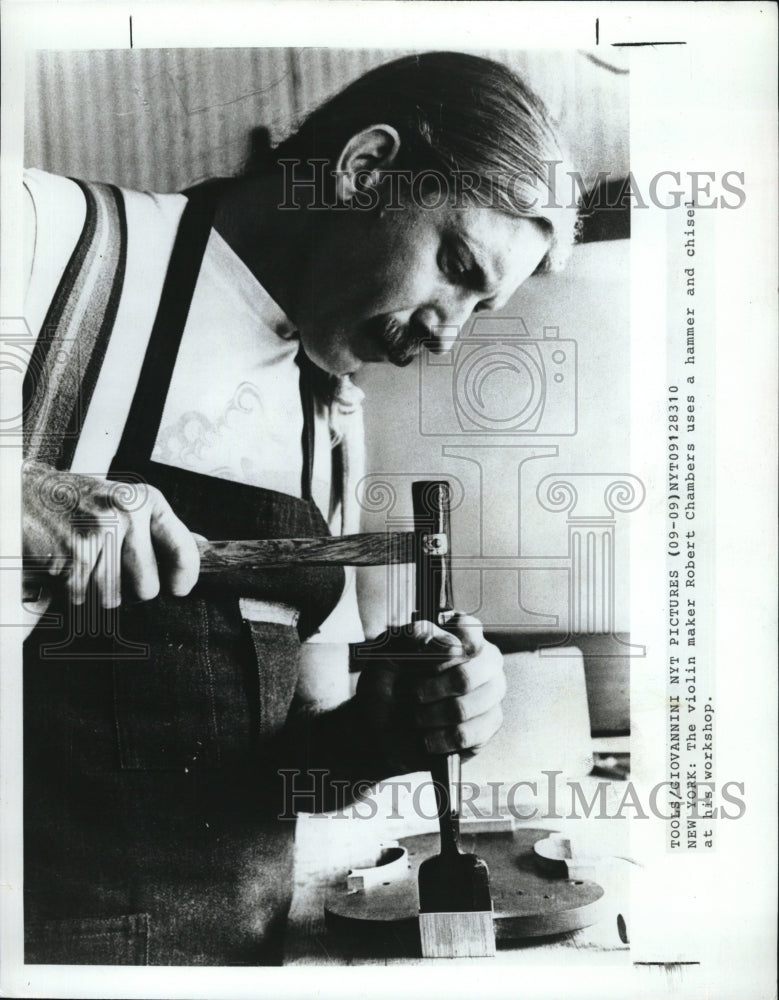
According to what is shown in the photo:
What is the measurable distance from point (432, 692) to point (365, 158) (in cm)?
76

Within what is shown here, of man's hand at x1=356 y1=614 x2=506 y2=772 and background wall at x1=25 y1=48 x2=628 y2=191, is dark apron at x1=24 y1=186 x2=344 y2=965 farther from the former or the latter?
background wall at x1=25 y1=48 x2=628 y2=191

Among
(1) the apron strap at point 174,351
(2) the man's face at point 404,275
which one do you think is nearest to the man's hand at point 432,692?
(1) the apron strap at point 174,351

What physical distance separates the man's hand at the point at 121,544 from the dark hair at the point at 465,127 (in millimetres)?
532

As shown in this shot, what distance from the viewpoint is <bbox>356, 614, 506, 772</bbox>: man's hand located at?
3.88ft

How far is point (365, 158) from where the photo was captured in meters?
1.21

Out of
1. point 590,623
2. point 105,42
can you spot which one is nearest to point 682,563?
point 590,623

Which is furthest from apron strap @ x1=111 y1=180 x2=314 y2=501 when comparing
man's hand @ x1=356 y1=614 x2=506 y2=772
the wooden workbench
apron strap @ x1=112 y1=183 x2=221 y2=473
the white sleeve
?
the wooden workbench

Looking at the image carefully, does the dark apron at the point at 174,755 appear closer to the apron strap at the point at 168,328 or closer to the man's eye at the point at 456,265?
the apron strap at the point at 168,328

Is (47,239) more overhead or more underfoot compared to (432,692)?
more overhead

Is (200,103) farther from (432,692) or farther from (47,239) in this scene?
(432,692)

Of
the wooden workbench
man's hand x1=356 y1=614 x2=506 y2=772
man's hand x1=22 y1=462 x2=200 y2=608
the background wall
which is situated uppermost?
the background wall

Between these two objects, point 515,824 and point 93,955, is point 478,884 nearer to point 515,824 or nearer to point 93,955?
point 515,824

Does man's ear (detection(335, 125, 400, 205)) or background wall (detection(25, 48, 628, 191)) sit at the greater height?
background wall (detection(25, 48, 628, 191))

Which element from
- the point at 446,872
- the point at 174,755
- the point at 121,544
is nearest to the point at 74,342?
the point at 121,544
